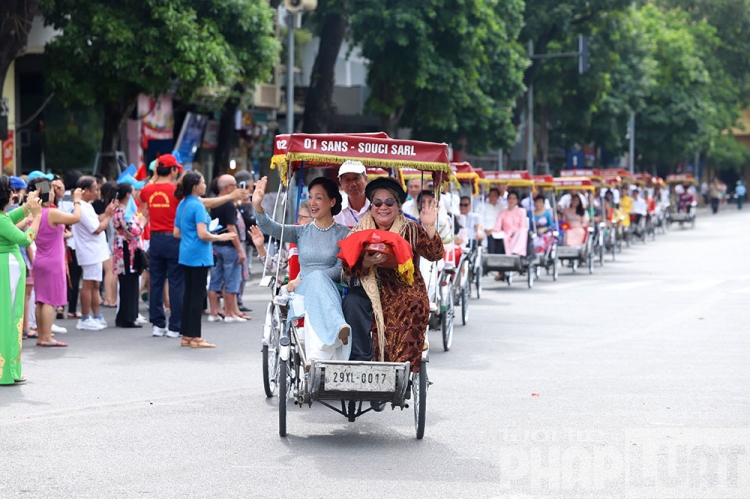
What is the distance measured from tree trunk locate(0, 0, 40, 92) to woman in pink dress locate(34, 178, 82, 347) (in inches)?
237

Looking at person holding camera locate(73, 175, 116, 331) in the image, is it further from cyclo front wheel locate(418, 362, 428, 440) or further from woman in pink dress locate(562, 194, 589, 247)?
woman in pink dress locate(562, 194, 589, 247)

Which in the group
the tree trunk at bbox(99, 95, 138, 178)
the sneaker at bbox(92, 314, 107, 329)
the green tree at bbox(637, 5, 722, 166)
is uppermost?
the green tree at bbox(637, 5, 722, 166)

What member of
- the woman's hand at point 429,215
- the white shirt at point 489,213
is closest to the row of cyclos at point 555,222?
the white shirt at point 489,213

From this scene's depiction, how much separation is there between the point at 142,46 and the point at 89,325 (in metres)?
8.18

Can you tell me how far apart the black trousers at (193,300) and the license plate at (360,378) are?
5.13 m

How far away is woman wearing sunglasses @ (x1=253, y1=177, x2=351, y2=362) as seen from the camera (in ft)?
26.2

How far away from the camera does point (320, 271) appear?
8359 millimetres

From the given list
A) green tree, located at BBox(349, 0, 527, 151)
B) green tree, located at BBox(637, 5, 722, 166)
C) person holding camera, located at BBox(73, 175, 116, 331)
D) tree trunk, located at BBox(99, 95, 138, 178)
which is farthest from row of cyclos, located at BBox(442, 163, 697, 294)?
green tree, located at BBox(637, 5, 722, 166)

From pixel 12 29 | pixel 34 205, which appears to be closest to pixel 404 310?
pixel 34 205

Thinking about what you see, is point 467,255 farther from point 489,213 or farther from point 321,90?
point 321,90

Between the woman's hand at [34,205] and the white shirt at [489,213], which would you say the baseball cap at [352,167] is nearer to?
the woman's hand at [34,205]

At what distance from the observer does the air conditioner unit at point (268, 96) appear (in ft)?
115

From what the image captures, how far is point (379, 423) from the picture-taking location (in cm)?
887

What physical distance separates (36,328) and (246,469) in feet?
23.6
